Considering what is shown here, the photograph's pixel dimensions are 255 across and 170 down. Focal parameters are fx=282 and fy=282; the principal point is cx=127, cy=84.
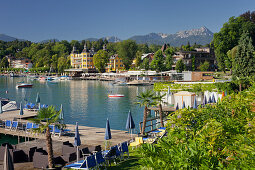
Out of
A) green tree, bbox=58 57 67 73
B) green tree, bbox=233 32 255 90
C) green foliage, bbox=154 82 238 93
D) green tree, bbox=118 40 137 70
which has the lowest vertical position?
green foliage, bbox=154 82 238 93

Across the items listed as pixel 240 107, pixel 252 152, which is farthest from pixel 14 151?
pixel 252 152

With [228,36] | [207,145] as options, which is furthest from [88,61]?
[207,145]

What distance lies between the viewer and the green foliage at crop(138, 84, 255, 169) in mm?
5391

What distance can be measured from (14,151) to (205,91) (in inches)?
1068

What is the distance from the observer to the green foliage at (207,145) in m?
5.39

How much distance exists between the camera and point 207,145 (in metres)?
7.10

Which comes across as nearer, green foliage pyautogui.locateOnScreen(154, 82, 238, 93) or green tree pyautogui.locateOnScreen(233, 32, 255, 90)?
green foliage pyautogui.locateOnScreen(154, 82, 238, 93)

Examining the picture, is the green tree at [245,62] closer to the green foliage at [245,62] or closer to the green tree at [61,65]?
the green foliage at [245,62]

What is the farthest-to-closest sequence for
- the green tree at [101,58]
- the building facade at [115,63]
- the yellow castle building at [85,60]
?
the yellow castle building at [85,60], the building facade at [115,63], the green tree at [101,58]

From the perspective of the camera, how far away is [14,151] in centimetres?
1452

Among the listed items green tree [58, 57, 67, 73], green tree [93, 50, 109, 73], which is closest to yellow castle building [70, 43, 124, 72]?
green tree [58, 57, 67, 73]

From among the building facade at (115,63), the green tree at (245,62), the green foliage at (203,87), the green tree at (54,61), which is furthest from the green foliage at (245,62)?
the green tree at (54,61)

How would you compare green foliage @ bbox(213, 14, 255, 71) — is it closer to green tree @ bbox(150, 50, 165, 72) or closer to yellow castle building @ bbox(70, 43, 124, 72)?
green tree @ bbox(150, 50, 165, 72)

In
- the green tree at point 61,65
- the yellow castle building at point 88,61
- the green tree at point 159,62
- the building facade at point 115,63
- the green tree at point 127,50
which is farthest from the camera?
the green tree at point 61,65
